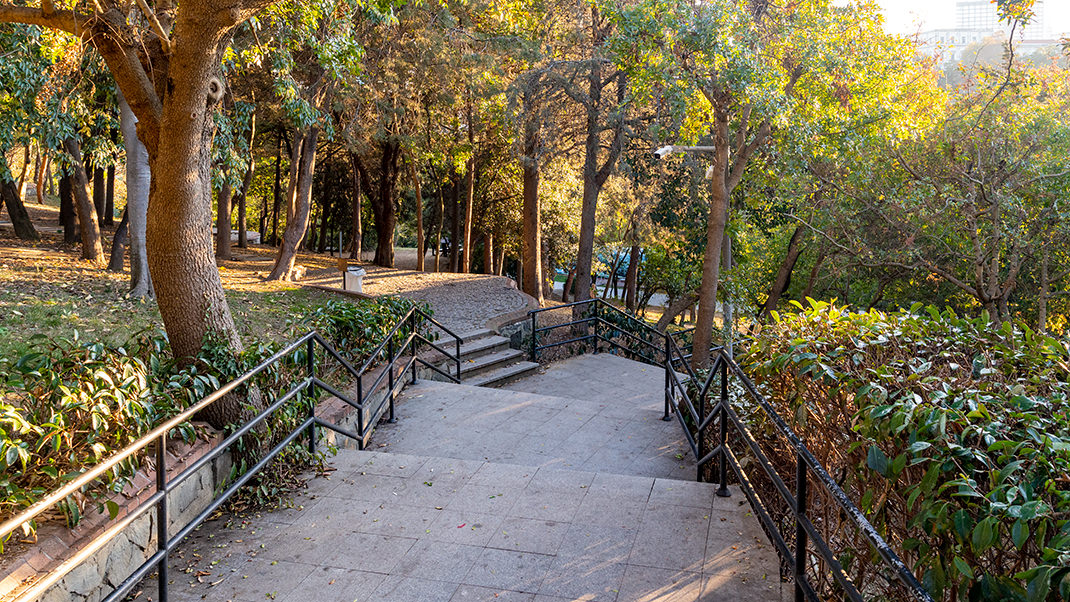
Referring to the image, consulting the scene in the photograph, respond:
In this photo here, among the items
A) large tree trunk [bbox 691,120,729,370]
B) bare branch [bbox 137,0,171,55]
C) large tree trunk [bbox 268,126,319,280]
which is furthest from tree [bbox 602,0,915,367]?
large tree trunk [bbox 268,126,319,280]

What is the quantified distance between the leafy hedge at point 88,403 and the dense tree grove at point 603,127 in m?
0.38

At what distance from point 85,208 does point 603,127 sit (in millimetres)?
10231

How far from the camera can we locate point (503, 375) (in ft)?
38.0

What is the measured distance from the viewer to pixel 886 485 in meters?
3.02

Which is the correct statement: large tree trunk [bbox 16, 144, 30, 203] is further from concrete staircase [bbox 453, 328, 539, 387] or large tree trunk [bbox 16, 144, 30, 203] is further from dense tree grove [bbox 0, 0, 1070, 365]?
concrete staircase [bbox 453, 328, 539, 387]

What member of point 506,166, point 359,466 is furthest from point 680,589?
point 506,166

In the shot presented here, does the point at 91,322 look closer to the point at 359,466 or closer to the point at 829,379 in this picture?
the point at 359,466

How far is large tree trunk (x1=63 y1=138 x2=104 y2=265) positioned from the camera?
535 inches

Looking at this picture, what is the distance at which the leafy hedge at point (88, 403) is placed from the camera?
11.4 ft

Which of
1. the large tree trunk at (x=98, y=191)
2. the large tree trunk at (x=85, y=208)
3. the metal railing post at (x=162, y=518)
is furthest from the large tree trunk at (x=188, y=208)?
the large tree trunk at (x=98, y=191)

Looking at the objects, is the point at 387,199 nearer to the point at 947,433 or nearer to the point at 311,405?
the point at 311,405

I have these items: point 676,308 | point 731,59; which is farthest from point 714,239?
point 676,308

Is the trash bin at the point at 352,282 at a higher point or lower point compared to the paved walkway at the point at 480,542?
higher

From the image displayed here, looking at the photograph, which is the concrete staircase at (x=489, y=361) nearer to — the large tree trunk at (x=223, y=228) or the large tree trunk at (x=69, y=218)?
the large tree trunk at (x=223, y=228)
